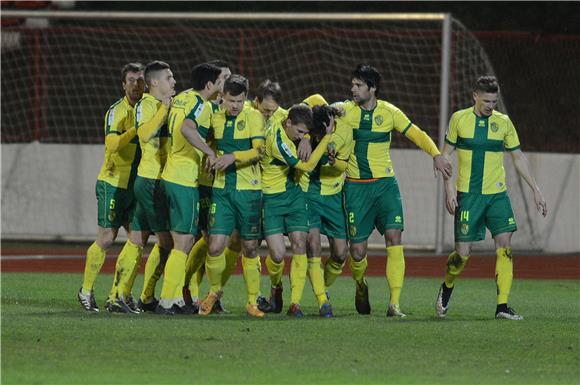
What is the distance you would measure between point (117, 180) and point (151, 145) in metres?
0.68

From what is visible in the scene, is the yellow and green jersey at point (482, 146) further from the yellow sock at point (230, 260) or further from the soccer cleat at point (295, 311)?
the yellow sock at point (230, 260)

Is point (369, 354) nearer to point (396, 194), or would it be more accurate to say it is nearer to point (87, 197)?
point (396, 194)

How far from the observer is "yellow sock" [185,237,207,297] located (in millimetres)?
11922

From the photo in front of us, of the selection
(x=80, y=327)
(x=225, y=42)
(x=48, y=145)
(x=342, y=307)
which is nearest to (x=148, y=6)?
(x=225, y=42)

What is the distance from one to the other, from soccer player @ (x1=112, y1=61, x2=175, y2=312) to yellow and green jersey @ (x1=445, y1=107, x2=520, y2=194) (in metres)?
2.67

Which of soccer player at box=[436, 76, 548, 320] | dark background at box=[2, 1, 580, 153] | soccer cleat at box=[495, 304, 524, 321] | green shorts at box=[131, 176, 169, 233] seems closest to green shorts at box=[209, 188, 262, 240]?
green shorts at box=[131, 176, 169, 233]

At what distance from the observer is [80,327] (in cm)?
999

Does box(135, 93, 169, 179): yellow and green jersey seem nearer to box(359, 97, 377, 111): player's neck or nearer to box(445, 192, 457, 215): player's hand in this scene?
box(359, 97, 377, 111): player's neck

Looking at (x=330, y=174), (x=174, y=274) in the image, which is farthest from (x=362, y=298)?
(x=174, y=274)

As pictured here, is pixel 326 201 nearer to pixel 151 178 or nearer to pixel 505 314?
pixel 151 178

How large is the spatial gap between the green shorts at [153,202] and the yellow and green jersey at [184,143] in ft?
0.64

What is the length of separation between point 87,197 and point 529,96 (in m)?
11.6

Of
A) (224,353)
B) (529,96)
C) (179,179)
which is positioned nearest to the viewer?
(224,353)

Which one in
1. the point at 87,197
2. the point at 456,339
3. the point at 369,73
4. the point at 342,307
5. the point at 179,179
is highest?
the point at 369,73
